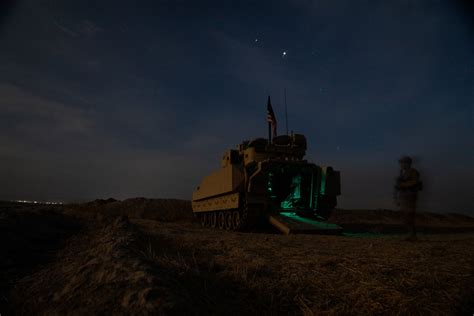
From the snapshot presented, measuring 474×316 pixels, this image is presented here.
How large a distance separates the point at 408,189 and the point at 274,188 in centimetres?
742

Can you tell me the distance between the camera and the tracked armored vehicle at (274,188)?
1158 cm

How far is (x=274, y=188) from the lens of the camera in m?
14.1

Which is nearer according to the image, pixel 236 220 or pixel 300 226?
pixel 300 226

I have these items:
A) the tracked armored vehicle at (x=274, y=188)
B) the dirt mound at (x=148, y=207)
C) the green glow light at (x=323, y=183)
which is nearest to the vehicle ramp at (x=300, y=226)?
the tracked armored vehicle at (x=274, y=188)

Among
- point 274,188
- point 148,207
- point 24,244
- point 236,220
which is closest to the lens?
point 24,244

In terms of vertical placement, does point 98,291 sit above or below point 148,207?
above

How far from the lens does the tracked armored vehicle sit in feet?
38.0

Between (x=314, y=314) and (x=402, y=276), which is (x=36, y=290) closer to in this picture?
(x=314, y=314)

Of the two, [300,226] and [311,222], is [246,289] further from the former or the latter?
[311,222]

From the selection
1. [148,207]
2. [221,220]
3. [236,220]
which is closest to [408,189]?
[236,220]

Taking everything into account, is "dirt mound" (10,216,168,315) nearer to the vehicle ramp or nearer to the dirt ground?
the dirt ground


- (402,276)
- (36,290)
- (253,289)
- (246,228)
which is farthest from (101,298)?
(246,228)

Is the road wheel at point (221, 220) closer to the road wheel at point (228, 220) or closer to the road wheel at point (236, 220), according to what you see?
the road wheel at point (228, 220)

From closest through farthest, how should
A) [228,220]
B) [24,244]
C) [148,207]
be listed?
[24,244] → [228,220] → [148,207]
